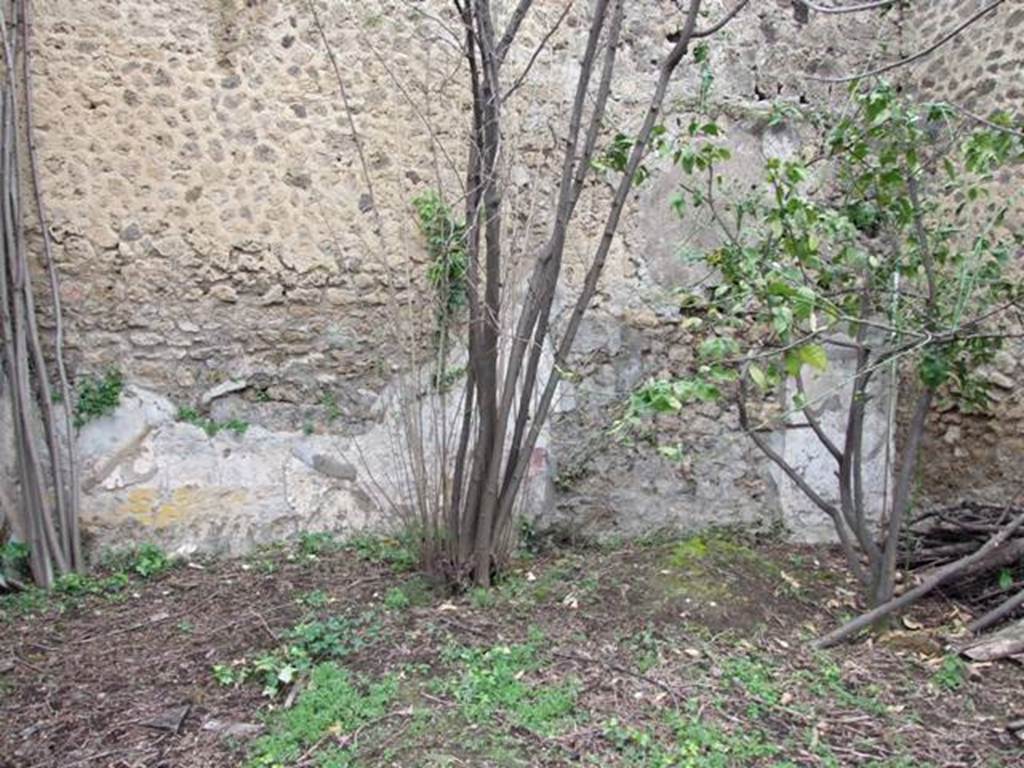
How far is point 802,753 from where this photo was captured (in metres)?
2.62

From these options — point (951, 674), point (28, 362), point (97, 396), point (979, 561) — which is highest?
point (28, 362)

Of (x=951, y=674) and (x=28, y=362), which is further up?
(x=28, y=362)

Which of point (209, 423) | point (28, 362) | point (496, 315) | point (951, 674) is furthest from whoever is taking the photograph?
point (209, 423)

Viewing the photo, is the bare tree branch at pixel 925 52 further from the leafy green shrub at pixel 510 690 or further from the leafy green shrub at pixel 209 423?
the leafy green shrub at pixel 209 423

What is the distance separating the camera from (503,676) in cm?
296

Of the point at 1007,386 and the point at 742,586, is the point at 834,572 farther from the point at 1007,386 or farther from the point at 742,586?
the point at 1007,386

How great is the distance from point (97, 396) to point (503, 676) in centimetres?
261

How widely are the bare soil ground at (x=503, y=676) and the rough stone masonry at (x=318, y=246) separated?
74 cm

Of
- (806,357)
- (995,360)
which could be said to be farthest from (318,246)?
(995,360)

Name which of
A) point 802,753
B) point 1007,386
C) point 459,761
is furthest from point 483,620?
point 1007,386

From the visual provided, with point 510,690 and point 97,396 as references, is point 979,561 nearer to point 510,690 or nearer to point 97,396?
point 510,690

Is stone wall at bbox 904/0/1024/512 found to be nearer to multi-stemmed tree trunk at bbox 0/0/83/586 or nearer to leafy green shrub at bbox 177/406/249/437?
leafy green shrub at bbox 177/406/249/437

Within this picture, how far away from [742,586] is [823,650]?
0.46 metres

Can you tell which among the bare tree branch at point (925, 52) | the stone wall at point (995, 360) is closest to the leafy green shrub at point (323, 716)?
the bare tree branch at point (925, 52)
